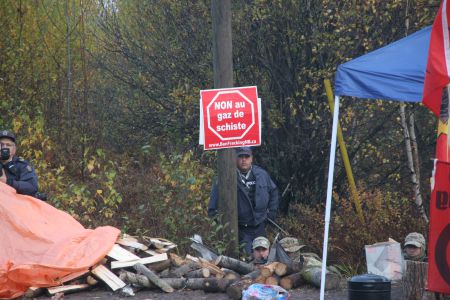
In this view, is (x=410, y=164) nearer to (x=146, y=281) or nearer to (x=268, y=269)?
(x=268, y=269)

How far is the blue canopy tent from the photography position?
8.70m

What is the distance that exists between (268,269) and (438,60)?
11.2 feet

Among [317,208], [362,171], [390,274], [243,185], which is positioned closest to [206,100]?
[243,185]

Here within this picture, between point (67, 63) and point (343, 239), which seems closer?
point (343, 239)

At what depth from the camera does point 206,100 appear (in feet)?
35.4

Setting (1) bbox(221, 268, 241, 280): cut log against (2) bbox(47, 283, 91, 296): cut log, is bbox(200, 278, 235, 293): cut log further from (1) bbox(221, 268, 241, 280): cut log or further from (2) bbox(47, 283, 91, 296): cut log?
(2) bbox(47, 283, 91, 296): cut log

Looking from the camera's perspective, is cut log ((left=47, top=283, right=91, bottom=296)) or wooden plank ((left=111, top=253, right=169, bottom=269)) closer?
cut log ((left=47, top=283, right=91, bottom=296))

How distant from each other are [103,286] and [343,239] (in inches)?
112

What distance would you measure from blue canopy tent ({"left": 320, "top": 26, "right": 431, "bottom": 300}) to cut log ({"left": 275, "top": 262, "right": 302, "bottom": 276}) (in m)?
1.52

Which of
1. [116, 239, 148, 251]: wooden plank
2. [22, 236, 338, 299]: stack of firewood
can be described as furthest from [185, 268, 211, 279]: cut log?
[116, 239, 148, 251]: wooden plank

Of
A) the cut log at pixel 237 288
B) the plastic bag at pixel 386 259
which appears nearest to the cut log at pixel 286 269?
the cut log at pixel 237 288

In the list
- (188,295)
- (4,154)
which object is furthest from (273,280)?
(4,154)

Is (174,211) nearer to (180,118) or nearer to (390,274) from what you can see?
(180,118)

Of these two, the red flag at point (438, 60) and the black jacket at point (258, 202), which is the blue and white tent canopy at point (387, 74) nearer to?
the red flag at point (438, 60)
